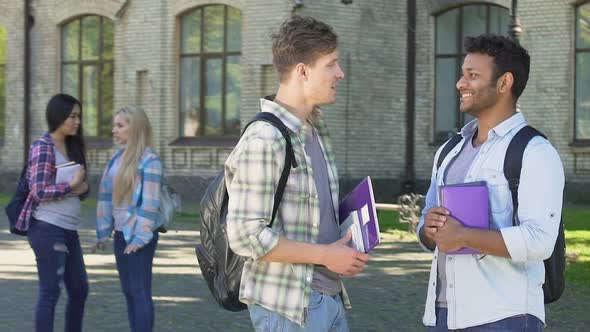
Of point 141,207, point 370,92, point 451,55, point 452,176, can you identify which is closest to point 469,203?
point 452,176

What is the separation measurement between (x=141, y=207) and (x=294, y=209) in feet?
11.5

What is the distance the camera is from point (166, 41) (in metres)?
26.3

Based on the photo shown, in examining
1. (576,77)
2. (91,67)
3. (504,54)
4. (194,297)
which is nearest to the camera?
(504,54)

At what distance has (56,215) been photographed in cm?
747

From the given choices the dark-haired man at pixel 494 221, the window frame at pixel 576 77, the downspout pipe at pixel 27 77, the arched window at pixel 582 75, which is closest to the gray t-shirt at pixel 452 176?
the dark-haired man at pixel 494 221

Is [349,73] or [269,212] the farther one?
[349,73]

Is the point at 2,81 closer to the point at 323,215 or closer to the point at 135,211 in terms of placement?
the point at 135,211

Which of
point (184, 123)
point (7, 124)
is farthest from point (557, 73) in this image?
point (7, 124)

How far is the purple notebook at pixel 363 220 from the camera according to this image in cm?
401

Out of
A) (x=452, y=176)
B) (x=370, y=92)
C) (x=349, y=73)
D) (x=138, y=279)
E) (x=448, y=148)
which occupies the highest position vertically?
(x=349, y=73)

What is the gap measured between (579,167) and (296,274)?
1965 centimetres

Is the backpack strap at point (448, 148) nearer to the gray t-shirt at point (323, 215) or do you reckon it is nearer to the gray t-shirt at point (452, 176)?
the gray t-shirt at point (452, 176)

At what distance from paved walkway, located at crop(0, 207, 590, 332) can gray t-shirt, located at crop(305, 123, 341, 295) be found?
4927 millimetres

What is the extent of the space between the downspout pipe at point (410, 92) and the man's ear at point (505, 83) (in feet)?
67.6
